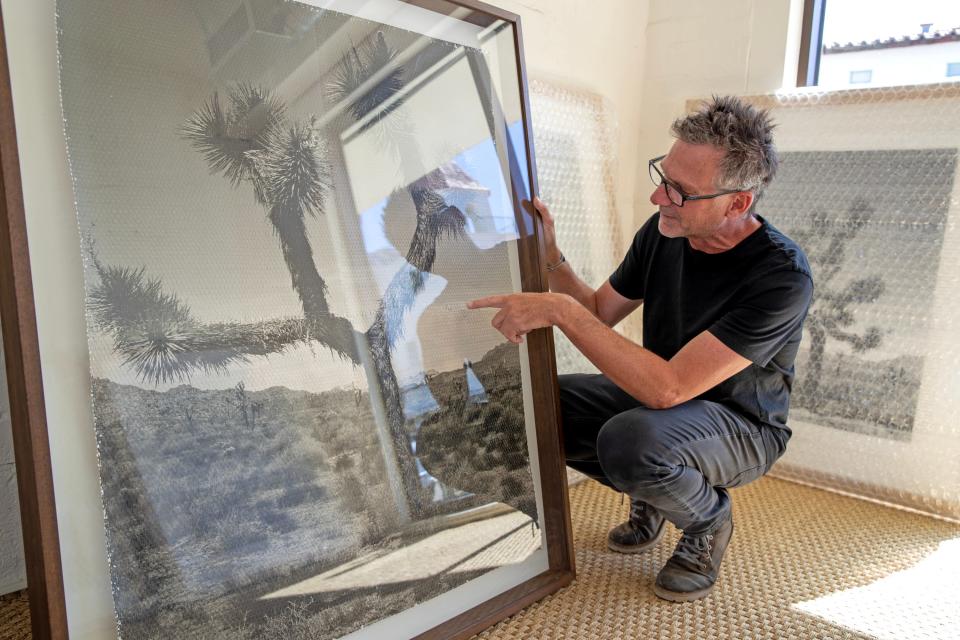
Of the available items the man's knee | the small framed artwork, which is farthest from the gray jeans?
the small framed artwork

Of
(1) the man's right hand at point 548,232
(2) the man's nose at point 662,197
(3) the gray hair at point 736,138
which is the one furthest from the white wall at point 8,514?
(3) the gray hair at point 736,138

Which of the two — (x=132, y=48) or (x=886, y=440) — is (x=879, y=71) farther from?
(x=132, y=48)

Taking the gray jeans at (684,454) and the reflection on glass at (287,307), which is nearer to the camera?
the reflection on glass at (287,307)

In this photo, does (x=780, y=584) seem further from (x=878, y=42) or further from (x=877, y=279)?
(x=878, y=42)

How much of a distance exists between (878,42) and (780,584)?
1547 millimetres

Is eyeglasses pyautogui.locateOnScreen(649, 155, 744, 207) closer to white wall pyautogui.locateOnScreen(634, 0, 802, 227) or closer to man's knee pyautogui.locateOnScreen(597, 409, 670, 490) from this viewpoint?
man's knee pyautogui.locateOnScreen(597, 409, 670, 490)

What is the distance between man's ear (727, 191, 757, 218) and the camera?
142cm

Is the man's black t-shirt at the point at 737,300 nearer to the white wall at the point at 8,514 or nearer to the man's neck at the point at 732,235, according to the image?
the man's neck at the point at 732,235

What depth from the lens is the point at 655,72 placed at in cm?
221

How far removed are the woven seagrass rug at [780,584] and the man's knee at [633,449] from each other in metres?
0.28

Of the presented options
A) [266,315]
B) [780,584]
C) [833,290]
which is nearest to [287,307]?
[266,315]

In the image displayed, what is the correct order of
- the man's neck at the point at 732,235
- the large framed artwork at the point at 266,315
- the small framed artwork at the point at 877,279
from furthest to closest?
the small framed artwork at the point at 877,279, the man's neck at the point at 732,235, the large framed artwork at the point at 266,315

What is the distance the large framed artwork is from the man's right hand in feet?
0.19

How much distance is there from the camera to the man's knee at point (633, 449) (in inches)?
53.4
